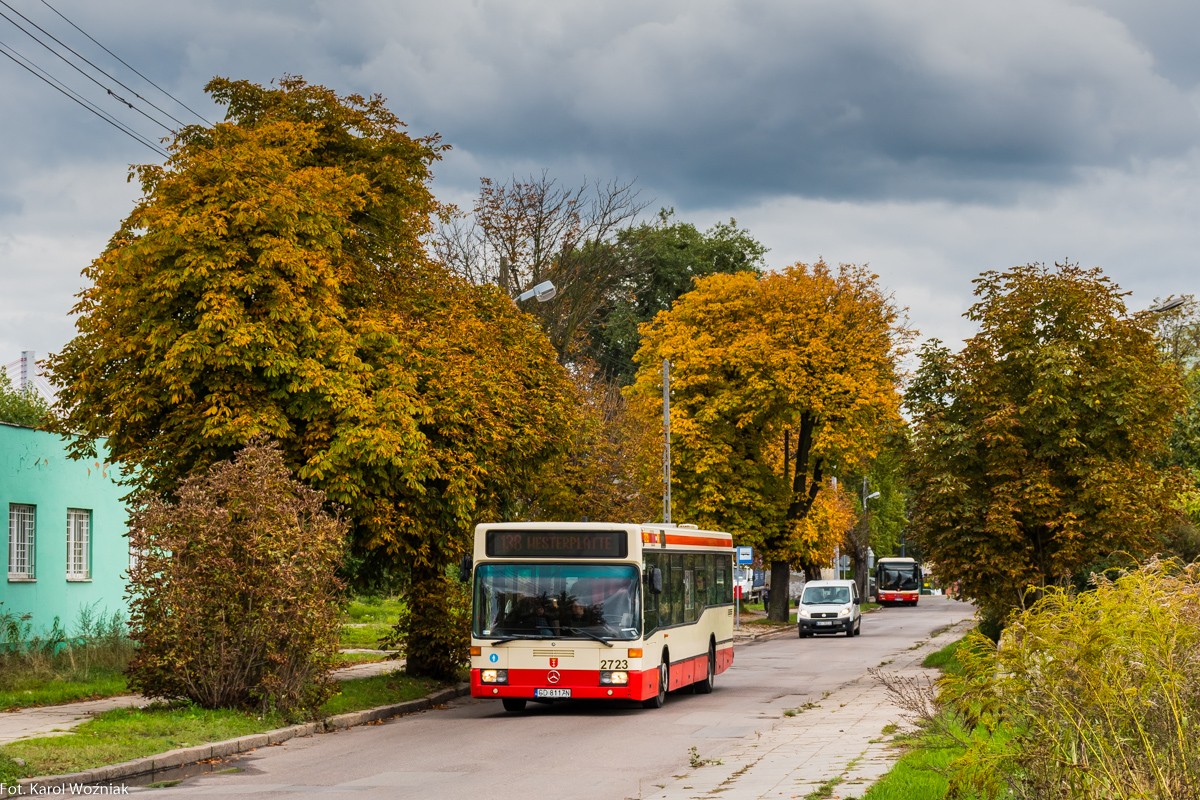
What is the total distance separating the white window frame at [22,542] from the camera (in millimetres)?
23884

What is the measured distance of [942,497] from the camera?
20.7 m

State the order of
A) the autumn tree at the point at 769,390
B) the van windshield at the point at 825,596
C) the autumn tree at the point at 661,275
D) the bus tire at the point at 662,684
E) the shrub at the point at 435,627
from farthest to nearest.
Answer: the autumn tree at the point at 661,275, the autumn tree at the point at 769,390, the van windshield at the point at 825,596, the shrub at the point at 435,627, the bus tire at the point at 662,684

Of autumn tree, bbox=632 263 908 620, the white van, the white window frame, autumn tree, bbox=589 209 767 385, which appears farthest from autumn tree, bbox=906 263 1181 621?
autumn tree, bbox=589 209 767 385

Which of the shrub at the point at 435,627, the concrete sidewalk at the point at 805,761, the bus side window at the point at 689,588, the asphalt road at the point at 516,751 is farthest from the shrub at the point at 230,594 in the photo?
the bus side window at the point at 689,588

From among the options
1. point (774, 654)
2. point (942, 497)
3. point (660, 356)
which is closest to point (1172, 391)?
point (942, 497)

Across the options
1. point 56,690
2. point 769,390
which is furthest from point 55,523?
point 769,390

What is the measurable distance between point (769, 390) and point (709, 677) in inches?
885

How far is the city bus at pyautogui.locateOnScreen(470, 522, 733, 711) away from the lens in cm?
1759

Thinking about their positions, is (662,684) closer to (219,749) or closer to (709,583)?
(709,583)

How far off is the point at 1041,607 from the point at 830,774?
13.8ft

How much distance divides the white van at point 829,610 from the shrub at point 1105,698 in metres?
35.7

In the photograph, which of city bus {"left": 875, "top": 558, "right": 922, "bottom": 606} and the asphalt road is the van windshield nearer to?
the asphalt road

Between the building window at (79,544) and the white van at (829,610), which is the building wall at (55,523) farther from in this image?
→ the white van at (829,610)

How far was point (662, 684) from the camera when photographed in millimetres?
19250
